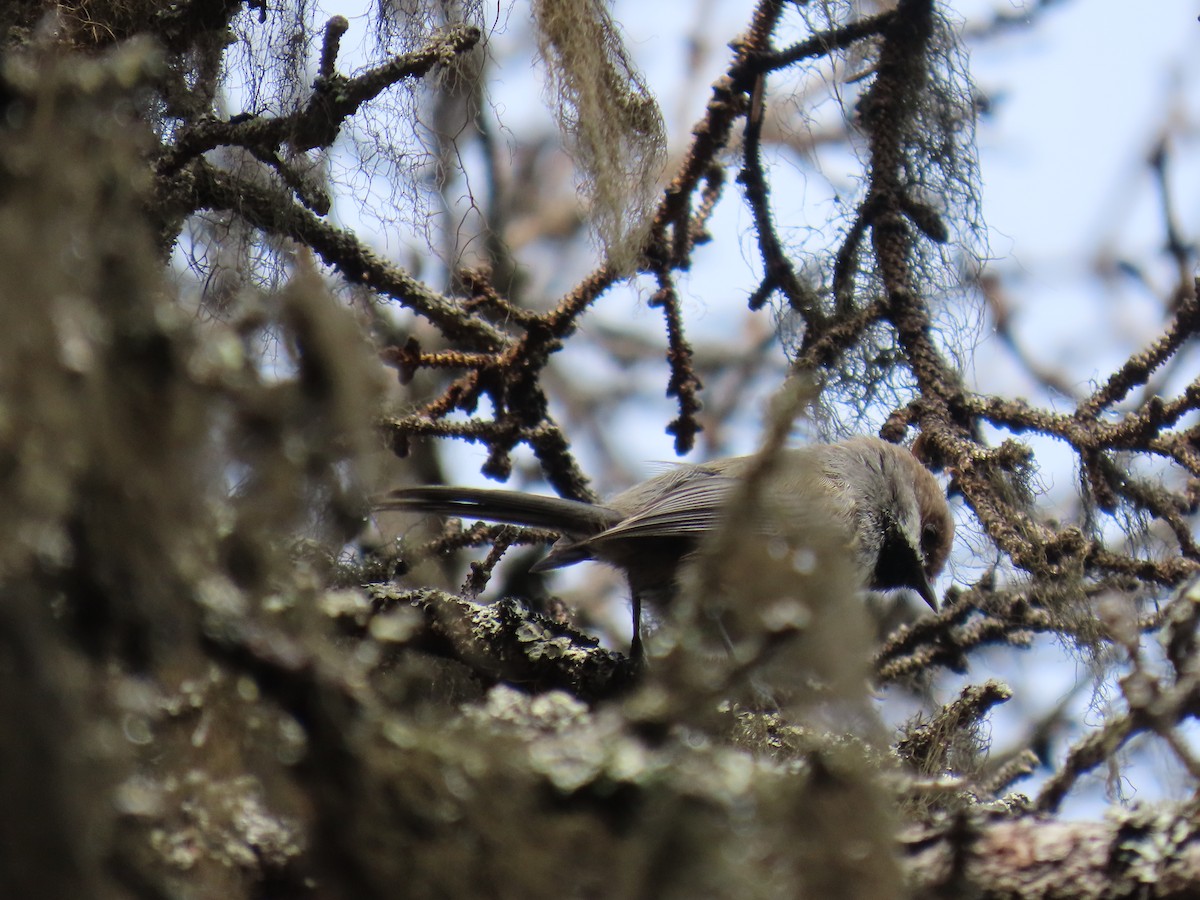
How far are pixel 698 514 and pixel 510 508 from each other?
595mm

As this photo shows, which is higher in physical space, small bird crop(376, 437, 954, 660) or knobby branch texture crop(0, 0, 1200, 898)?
small bird crop(376, 437, 954, 660)

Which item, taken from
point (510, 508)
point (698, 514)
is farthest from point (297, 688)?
point (698, 514)

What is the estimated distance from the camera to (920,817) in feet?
6.61

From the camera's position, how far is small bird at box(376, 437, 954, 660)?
11.1 feet

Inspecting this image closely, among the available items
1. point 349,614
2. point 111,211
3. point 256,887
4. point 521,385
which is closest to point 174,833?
point 256,887

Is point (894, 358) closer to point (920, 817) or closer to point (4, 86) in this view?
point (920, 817)

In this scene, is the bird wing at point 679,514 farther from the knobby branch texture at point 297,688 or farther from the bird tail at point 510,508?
the knobby branch texture at point 297,688

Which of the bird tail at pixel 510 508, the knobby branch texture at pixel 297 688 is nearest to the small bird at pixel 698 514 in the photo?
the bird tail at pixel 510 508

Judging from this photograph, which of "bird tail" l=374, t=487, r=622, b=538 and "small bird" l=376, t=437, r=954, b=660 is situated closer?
"bird tail" l=374, t=487, r=622, b=538

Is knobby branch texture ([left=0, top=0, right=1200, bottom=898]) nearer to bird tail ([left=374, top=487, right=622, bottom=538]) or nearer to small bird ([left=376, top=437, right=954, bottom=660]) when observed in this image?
bird tail ([left=374, top=487, right=622, bottom=538])

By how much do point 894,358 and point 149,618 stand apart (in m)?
2.45

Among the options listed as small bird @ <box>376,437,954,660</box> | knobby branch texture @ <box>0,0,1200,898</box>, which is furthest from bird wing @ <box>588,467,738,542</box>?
knobby branch texture @ <box>0,0,1200,898</box>

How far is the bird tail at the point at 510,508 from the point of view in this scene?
3213mm

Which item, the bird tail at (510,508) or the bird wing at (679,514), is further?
the bird wing at (679,514)
